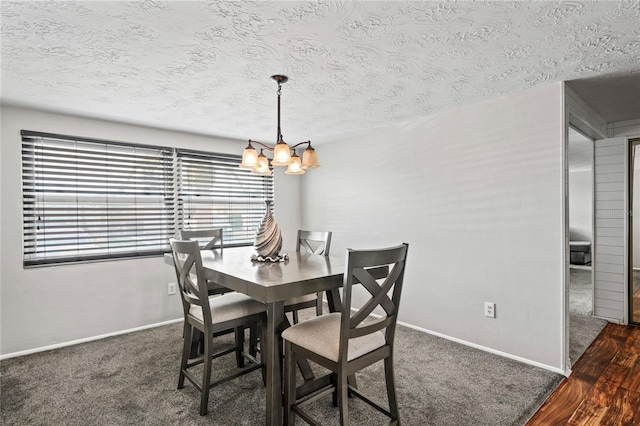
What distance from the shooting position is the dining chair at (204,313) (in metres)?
1.96

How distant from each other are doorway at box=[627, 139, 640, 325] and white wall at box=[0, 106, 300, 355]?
4.60 meters

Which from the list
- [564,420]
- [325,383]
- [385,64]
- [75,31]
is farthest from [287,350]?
[75,31]

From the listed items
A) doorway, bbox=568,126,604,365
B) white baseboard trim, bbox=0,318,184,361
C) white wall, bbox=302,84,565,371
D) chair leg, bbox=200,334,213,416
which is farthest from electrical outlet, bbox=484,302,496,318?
white baseboard trim, bbox=0,318,184,361

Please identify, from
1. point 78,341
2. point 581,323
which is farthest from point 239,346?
point 581,323

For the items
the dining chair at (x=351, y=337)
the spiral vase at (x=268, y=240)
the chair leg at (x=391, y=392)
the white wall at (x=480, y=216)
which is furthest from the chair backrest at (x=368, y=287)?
the white wall at (x=480, y=216)

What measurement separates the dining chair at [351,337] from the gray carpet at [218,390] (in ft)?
1.16

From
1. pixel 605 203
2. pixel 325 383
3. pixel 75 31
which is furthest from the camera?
pixel 605 203

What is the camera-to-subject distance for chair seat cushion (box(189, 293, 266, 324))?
210 centimetres

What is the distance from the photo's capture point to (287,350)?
179cm

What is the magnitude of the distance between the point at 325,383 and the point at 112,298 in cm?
248

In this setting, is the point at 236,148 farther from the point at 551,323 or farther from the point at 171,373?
the point at 551,323

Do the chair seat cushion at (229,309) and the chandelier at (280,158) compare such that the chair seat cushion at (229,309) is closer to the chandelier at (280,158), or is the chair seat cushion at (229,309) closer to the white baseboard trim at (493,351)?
the chandelier at (280,158)

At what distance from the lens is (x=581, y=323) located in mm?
3418

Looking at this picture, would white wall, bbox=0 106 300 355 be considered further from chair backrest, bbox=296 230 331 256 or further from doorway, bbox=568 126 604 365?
doorway, bbox=568 126 604 365
